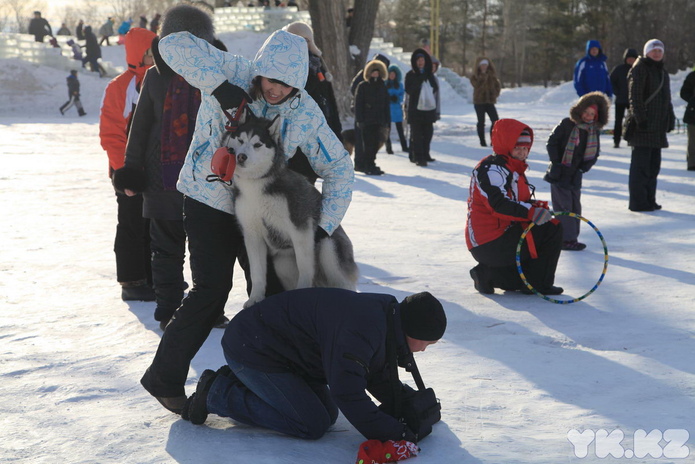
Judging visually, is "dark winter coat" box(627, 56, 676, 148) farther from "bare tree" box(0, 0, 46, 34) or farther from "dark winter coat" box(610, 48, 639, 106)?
"bare tree" box(0, 0, 46, 34)

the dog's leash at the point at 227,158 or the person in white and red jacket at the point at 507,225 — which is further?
the person in white and red jacket at the point at 507,225

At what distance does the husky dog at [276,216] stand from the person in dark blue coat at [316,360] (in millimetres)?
347

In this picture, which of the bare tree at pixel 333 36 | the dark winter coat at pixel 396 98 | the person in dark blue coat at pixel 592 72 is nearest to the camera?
the dark winter coat at pixel 396 98

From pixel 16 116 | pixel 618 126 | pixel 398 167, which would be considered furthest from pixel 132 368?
pixel 16 116

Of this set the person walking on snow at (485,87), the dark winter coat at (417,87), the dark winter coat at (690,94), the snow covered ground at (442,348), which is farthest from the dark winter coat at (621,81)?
the snow covered ground at (442,348)

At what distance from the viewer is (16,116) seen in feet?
82.8

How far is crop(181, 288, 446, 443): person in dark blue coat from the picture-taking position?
125 inches

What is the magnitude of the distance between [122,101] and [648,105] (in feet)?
19.2

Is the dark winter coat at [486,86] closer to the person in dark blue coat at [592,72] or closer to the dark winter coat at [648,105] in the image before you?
the person in dark blue coat at [592,72]

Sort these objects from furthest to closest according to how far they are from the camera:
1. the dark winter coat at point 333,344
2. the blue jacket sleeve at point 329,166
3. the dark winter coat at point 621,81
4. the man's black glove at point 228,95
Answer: the dark winter coat at point 621,81 → the blue jacket sleeve at point 329,166 → the man's black glove at point 228,95 → the dark winter coat at point 333,344

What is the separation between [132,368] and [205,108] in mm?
1684

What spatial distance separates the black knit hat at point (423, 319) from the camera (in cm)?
322

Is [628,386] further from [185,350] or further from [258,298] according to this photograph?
[185,350]

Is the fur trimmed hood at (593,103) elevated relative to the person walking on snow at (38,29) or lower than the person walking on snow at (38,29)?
lower
